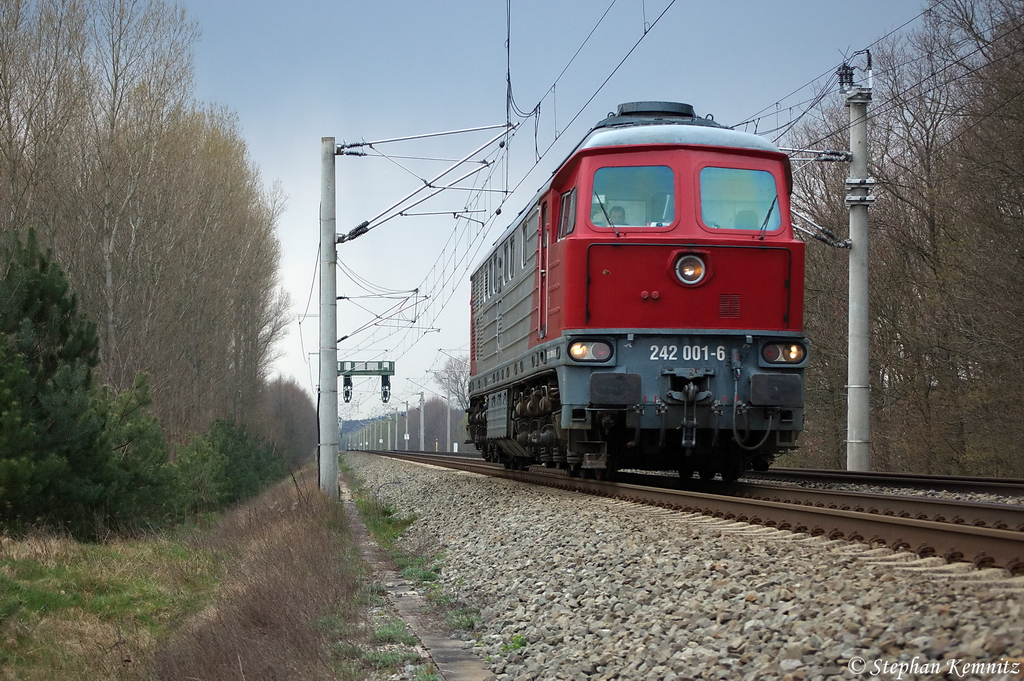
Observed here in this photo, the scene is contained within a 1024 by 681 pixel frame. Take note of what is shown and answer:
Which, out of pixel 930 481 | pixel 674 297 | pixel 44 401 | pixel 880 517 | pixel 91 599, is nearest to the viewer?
pixel 880 517

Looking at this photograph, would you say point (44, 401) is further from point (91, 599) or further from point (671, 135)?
point (671, 135)

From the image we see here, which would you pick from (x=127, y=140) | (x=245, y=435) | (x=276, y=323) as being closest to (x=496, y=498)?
(x=127, y=140)

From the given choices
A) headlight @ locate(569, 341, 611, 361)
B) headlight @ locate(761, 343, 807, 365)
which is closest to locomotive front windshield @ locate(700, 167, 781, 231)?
headlight @ locate(761, 343, 807, 365)

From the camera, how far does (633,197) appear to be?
1030 centimetres

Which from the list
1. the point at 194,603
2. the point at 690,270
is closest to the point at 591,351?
the point at 690,270

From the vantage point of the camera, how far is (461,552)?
955 centimetres

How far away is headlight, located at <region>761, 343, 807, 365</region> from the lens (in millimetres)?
9852

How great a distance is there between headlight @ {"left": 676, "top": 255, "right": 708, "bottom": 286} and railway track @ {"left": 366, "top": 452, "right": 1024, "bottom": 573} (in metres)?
2.12

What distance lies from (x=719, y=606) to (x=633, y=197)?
5987 millimetres

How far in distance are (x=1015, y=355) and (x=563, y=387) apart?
9.73 metres

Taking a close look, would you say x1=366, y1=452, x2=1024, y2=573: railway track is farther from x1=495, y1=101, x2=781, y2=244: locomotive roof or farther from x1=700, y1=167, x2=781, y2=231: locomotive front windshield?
x1=495, y1=101, x2=781, y2=244: locomotive roof

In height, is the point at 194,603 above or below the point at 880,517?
below

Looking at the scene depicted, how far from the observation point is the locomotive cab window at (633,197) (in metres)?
10.2

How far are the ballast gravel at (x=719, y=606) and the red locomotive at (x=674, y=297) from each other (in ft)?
4.57
